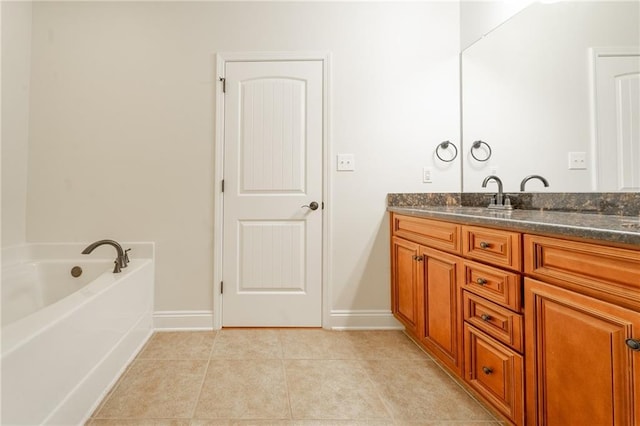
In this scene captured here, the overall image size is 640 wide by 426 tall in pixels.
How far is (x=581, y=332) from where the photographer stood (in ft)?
2.93

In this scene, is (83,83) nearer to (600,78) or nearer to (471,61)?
(471,61)

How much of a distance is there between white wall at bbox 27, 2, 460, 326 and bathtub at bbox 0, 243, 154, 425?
19cm

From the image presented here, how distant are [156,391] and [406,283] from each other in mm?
1494

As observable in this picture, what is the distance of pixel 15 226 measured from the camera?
211 centimetres

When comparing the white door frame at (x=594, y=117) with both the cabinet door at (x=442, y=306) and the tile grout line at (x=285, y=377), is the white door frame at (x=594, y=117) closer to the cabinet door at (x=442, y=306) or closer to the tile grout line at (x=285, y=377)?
the cabinet door at (x=442, y=306)

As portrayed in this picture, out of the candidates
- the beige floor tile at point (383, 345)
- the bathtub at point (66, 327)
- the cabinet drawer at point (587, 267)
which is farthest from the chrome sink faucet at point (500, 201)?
the bathtub at point (66, 327)

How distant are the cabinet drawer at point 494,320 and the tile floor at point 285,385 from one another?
40 cm

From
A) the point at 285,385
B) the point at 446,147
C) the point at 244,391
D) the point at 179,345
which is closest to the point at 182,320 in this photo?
the point at 179,345

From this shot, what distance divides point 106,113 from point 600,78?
2.94 m

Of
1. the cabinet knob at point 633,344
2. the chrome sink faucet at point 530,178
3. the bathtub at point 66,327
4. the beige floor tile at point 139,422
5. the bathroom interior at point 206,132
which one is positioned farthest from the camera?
the bathroom interior at point 206,132

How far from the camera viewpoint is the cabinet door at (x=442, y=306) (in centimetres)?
151

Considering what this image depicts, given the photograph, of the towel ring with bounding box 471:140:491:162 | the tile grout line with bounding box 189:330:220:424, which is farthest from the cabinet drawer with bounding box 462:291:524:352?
the tile grout line with bounding box 189:330:220:424

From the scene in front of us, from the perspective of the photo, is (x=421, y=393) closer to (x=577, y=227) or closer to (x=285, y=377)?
(x=285, y=377)

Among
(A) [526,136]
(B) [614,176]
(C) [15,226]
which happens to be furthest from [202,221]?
(B) [614,176]
